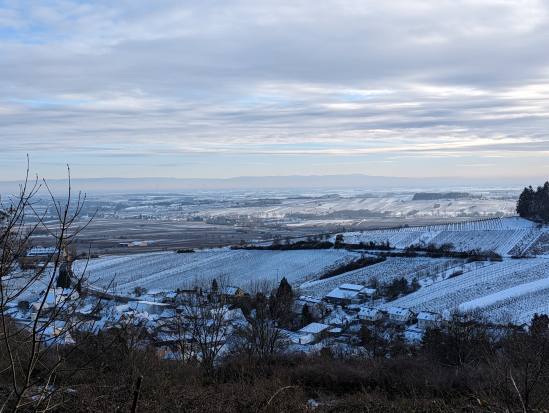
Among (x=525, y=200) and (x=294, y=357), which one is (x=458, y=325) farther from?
(x=525, y=200)

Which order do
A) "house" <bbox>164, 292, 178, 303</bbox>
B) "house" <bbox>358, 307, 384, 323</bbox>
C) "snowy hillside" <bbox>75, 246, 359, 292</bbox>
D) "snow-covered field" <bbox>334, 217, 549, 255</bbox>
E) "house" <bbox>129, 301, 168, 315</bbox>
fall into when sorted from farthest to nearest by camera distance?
"snow-covered field" <bbox>334, 217, 549, 255</bbox> → "snowy hillside" <bbox>75, 246, 359, 292</bbox> → "house" <bbox>164, 292, 178, 303</bbox> → "house" <bbox>129, 301, 168, 315</bbox> → "house" <bbox>358, 307, 384, 323</bbox>

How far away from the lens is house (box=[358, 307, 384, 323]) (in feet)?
70.7

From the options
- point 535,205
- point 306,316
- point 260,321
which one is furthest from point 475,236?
point 260,321

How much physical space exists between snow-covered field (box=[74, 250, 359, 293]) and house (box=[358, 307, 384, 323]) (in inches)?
379

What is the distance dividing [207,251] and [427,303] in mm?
23992

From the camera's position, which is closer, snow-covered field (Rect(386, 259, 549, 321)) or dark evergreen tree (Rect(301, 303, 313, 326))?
dark evergreen tree (Rect(301, 303, 313, 326))

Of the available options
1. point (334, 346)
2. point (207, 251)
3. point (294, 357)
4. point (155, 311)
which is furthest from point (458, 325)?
point (207, 251)

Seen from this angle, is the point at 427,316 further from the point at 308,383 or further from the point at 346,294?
the point at 308,383

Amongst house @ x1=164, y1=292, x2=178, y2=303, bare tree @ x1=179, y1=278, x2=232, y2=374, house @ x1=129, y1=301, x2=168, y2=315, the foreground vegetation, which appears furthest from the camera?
house @ x1=164, y1=292, x2=178, y2=303

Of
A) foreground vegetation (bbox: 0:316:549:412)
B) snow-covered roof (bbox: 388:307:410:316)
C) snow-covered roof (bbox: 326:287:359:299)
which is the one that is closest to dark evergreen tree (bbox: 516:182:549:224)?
snow-covered roof (bbox: 326:287:359:299)

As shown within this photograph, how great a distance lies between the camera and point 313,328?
20.0 m

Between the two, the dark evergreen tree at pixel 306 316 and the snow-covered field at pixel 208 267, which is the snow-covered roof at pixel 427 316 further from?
the snow-covered field at pixel 208 267

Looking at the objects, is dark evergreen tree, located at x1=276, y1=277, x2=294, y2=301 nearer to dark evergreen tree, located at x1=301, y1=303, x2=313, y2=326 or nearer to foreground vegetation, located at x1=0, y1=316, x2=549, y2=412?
dark evergreen tree, located at x1=301, y1=303, x2=313, y2=326

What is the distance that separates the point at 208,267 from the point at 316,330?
60.2 feet
